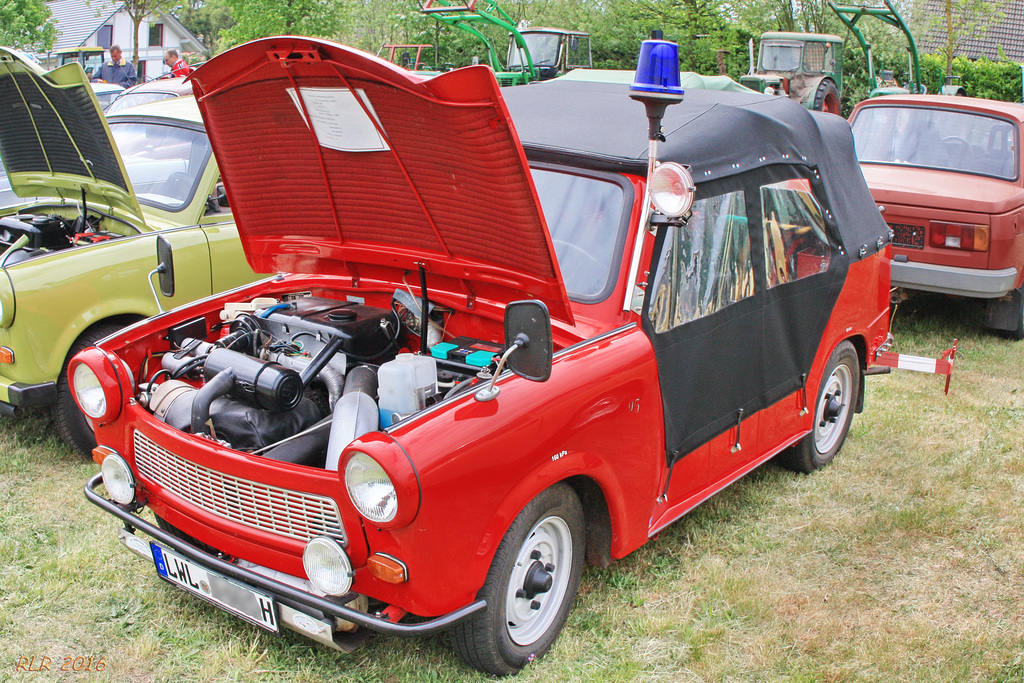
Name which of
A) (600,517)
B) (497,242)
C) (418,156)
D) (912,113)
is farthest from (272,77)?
(912,113)

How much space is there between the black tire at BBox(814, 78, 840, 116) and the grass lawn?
41.8 feet

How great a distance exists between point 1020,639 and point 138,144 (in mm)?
6156

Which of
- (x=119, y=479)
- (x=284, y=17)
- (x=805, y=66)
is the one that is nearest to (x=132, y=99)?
(x=119, y=479)

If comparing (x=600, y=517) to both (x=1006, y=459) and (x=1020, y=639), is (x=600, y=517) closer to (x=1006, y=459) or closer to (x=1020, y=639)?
(x=1020, y=639)

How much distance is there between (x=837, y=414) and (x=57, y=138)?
5023mm

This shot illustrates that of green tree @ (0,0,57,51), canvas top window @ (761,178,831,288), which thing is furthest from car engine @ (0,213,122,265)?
green tree @ (0,0,57,51)

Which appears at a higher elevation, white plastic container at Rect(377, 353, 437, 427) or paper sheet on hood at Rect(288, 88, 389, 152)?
paper sheet on hood at Rect(288, 88, 389, 152)

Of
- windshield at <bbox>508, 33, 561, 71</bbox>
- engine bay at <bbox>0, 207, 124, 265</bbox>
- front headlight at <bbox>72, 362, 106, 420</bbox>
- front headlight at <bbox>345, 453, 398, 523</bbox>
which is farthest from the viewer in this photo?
windshield at <bbox>508, 33, 561, 71</bbox>

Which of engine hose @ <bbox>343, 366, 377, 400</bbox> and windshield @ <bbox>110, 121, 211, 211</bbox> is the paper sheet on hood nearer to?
engine hose @ <bbox>343, 366, 377, 400</bbox>

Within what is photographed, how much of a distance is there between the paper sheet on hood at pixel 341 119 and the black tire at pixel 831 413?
8.91ft

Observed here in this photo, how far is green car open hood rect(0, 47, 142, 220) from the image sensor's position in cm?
498

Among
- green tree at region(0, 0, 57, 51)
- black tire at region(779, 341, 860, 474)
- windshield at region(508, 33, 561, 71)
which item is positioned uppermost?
green tree at region(0, 0, 57, 51)

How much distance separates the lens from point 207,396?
3.15m

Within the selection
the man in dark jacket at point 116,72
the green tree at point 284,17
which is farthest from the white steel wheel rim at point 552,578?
the green tree at point 284,17
